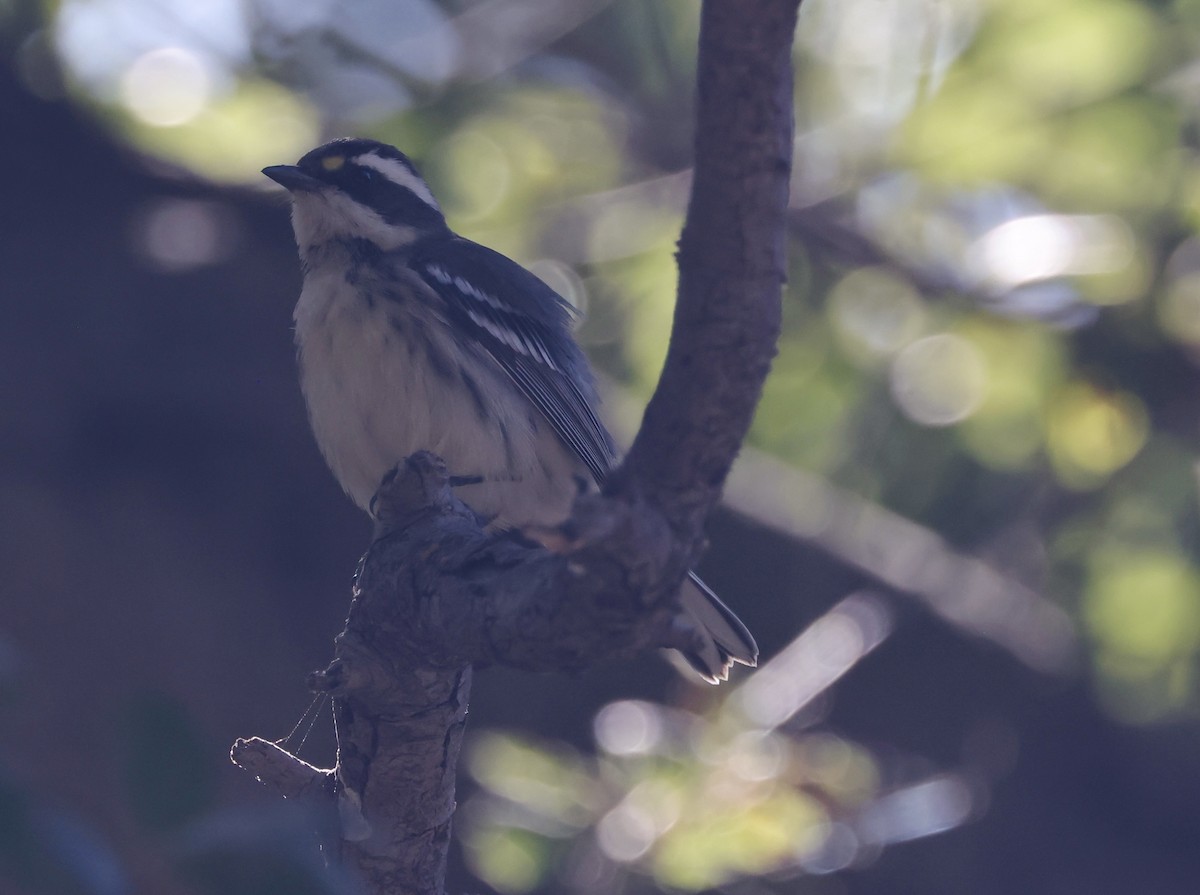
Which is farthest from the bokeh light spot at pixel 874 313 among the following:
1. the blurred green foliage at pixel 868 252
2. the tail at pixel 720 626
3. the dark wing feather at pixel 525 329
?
the tail at pixel 720 626

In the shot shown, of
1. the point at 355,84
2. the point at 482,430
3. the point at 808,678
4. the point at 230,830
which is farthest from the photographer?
the point at 355,84

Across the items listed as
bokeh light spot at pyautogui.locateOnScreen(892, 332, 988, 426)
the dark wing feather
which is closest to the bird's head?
the dark wing feather

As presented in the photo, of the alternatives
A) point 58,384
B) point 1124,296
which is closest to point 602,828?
point 1124,296

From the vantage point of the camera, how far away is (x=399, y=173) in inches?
216

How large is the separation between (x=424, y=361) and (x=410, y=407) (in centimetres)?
19

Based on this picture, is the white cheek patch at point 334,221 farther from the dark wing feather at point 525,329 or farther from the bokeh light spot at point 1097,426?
the bokeh light spot at point 1097,426

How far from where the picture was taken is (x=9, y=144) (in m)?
6.86

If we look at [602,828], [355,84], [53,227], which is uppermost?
[355,84]

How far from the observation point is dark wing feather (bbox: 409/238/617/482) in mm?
4996

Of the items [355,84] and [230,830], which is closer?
[230,830]

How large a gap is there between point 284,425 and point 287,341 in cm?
47

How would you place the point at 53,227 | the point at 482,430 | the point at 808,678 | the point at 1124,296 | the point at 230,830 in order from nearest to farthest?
the point at 230,830, the point at 482,430, the point at 1124,296, the point at 808,678, the point at 53,227

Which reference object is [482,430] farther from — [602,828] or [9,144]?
[9,144]

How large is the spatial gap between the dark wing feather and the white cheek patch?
0.59ft
